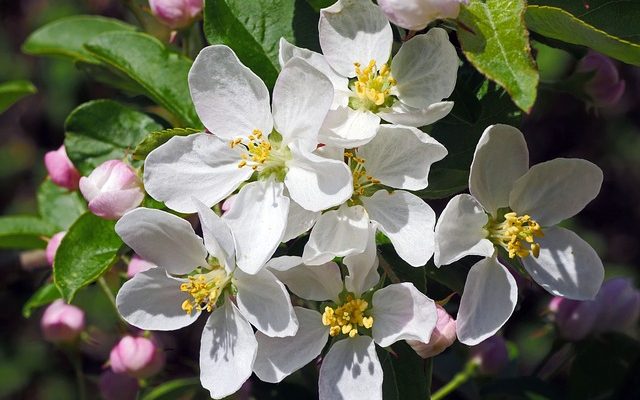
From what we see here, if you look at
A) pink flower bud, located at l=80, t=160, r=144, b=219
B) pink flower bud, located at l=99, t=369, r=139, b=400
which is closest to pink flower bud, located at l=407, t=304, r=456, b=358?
pink flower bud, located at l=80, t=160, r=144, b=219

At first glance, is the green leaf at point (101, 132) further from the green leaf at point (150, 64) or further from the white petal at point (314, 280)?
the white petal at point (314, 280)

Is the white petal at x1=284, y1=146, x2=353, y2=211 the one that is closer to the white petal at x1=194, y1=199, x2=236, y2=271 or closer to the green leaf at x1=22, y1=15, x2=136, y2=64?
the white petal at x1=194, y1=199, x2=236, y2=271

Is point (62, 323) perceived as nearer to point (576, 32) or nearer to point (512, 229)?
point (512, 229)

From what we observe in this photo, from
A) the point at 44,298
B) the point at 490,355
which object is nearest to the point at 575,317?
the point at 490,355

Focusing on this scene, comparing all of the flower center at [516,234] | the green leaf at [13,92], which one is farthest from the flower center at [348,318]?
the green leaf at [13,92]

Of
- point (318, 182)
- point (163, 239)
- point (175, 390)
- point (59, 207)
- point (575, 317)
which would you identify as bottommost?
point (175, 390)

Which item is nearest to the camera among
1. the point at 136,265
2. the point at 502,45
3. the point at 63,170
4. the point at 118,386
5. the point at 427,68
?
the point at 502,45
